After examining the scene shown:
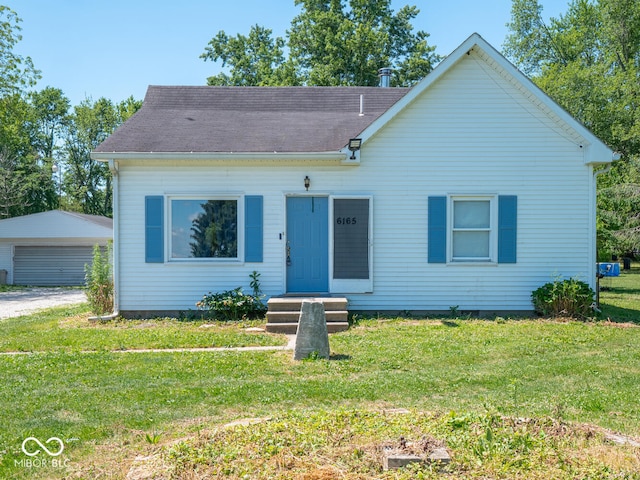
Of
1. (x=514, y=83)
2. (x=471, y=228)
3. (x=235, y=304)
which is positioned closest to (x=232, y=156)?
(x=235, y=304)

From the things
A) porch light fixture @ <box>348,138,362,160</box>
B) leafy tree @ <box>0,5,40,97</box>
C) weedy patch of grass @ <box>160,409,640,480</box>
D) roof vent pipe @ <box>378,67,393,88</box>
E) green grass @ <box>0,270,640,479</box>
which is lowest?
green grass @ <box>0,270,640,479</box>

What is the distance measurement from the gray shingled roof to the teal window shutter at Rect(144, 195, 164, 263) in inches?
41.4

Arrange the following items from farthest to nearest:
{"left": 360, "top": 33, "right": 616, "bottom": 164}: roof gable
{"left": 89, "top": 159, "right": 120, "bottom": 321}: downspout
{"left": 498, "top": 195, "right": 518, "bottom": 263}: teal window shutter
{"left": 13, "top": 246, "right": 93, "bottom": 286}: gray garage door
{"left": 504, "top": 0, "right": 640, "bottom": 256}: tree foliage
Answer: {"left": 13, "top": 246, "right": 93, "bottom": 286}: gray garage door → {"left": 504, "top": 0, "right": 640, "bottom": 256}: tree foliage → {"left": 498, "top": 195, "right": 518, "bottom": 263}: teal window shutter → {"left": 89, "top": 159, "right": 120, "bottom": 321}: downspout → {"left": 360, "top": 33, "right": 616, "bottom": 164}: roof gable

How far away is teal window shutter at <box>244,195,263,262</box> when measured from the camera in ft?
36.6

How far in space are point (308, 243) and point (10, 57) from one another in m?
21.0

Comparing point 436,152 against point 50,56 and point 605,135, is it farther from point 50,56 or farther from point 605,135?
point 50,56

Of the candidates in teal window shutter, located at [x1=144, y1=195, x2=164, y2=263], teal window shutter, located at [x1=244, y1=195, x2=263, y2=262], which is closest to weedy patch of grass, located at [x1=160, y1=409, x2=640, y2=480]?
teal window shutter, located at [x1=244, y1=195, x2=263, y2=262]

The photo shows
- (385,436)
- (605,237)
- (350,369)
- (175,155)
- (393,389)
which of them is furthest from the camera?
(605,237)

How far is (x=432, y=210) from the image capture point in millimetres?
11156

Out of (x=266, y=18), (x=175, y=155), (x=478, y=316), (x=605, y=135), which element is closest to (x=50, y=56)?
(x=266, y=18)

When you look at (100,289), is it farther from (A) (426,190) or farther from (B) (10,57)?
(B) (10,57)

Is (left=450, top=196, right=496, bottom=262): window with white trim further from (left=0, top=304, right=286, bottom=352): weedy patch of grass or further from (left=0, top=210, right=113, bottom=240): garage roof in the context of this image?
(left=0, top=210, right=113, bottom=240): garage roof

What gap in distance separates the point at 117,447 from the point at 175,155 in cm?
757

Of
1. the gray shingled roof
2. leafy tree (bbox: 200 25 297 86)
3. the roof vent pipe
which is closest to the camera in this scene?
the gray shingled roof
